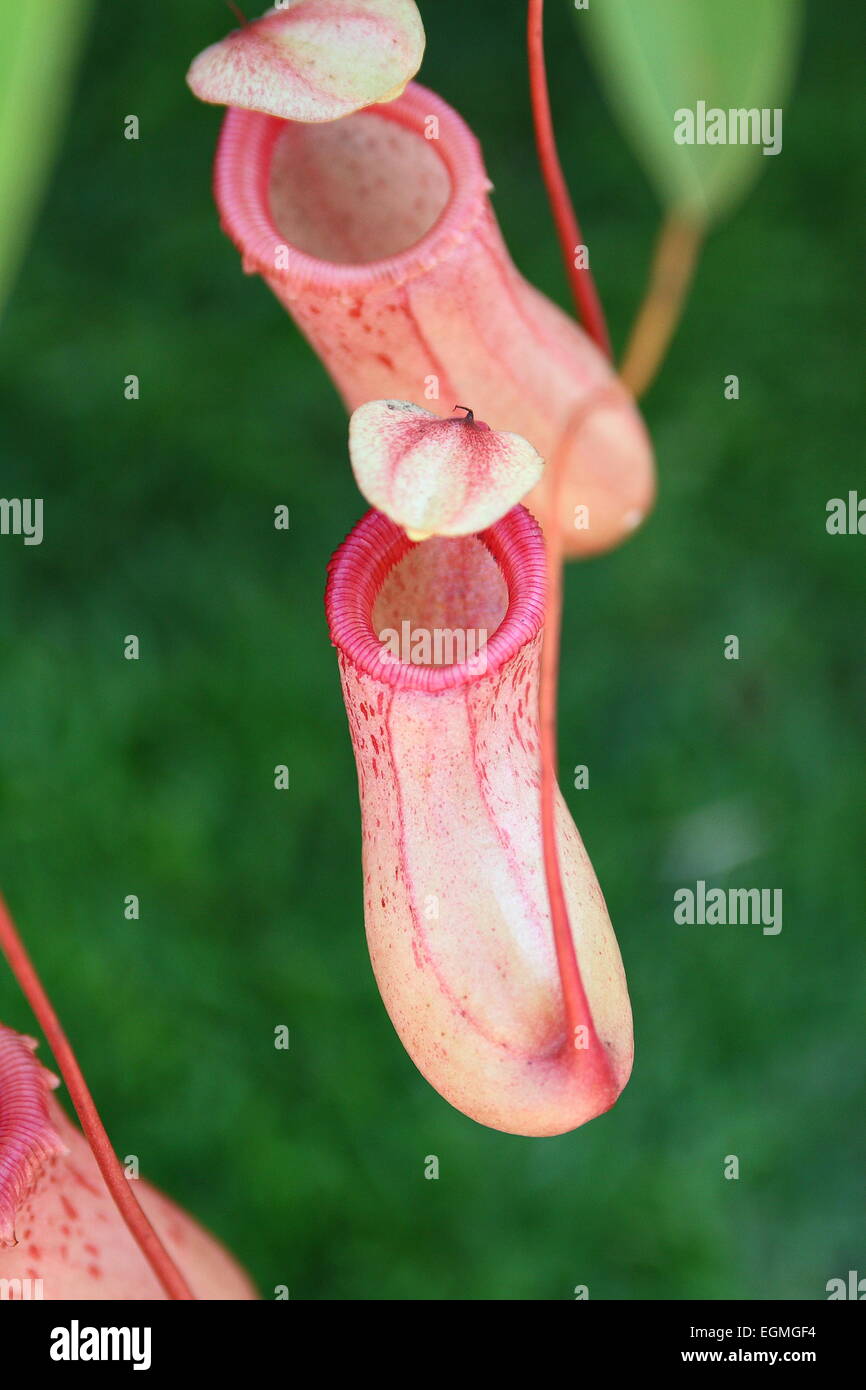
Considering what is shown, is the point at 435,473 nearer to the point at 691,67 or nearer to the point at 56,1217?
the point at 691,67

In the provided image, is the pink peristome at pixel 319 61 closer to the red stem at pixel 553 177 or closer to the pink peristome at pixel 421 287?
the red stem at pixel 553 177

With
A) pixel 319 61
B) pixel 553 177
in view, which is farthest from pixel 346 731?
pixel 319 61

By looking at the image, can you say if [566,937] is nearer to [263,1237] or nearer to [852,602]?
[263,1237]

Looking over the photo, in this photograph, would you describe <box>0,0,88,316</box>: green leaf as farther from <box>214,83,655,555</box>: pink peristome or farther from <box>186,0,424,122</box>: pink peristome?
<box>214,83,655,555</box>: pink peristome

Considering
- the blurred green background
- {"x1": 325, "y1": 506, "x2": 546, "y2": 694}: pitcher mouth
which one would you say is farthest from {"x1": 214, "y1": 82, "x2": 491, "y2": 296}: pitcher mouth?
the blurred green background
